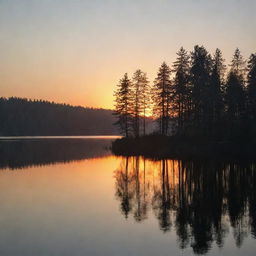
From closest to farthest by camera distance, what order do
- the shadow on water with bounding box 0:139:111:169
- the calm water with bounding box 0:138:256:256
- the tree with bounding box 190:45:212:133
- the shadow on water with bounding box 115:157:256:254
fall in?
the calm water with bounding box 0:138:256:256 → the shadow on water with bounding box 115:157:256:254 → the shadow on water with bounding box 0:139:111:169 → the tree with bounding box 190:45:212:133

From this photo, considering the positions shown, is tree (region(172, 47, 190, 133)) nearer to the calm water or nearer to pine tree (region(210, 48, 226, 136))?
pine tree (region(210, 48, 226, 136))

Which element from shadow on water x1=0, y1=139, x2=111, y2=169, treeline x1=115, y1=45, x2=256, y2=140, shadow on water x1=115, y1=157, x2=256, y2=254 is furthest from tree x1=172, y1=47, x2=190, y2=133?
shadow on water x1=115, y1=157, x2=256, y2=254

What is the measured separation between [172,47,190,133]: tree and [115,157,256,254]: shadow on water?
31.5m

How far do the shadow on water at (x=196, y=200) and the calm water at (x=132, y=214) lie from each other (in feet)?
0.14

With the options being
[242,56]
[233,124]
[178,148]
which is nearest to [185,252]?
[178,148]

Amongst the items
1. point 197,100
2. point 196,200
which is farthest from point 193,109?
point 196,200

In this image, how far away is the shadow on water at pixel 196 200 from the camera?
1634cm

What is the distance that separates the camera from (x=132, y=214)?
20.2 meters

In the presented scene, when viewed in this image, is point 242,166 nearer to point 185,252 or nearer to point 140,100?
point 185,252

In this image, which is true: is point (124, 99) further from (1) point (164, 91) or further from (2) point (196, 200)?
(2) point (196, 200)

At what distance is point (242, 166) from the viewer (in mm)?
37938

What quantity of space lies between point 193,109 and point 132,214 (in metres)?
53.7

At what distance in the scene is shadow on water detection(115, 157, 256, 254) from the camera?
16344mm

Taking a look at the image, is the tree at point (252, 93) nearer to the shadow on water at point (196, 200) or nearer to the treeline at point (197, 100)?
the treeline at point (197, 100)
